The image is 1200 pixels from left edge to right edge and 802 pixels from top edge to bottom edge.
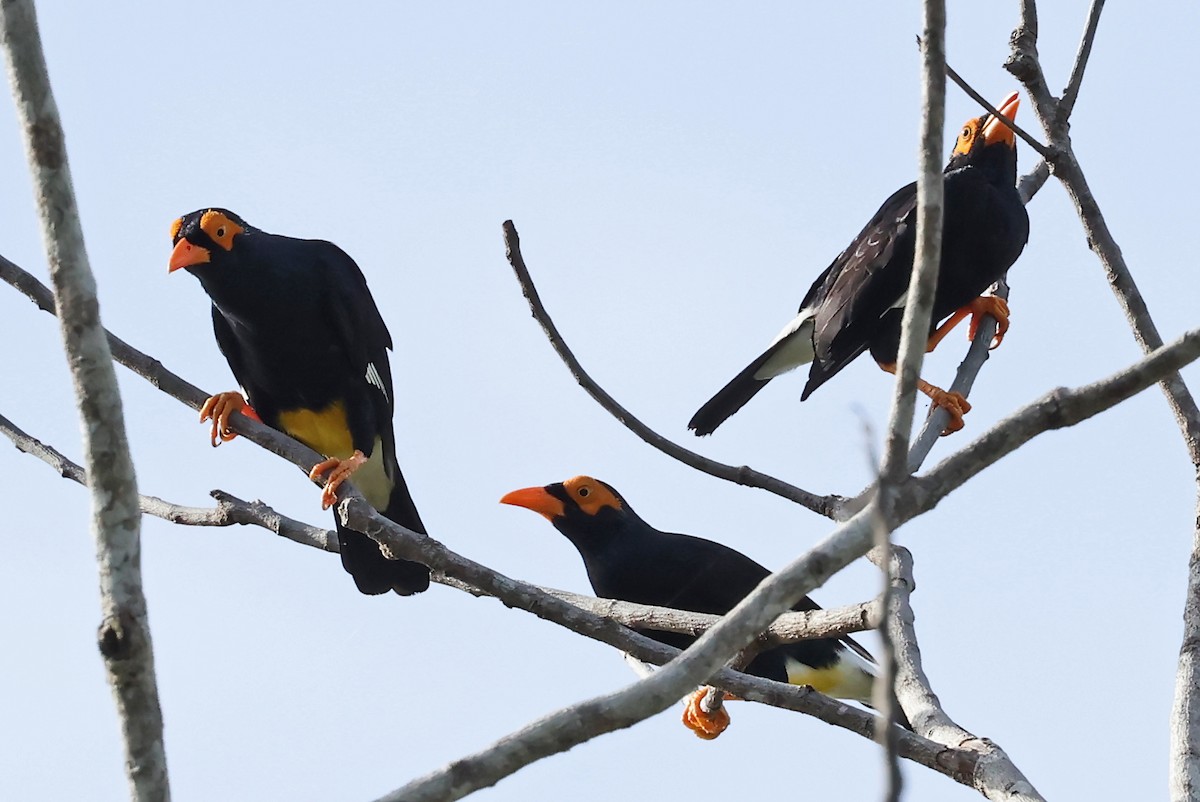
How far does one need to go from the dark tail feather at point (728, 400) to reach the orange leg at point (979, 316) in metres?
0.60

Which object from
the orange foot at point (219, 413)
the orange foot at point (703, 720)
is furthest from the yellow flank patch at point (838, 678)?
the orange foot at point (219, 413)

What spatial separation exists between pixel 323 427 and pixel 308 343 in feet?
0.95

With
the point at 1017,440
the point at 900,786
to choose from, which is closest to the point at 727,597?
the point at 1017,440

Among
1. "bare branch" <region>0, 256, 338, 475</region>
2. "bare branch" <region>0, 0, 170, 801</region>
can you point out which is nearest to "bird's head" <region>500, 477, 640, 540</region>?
"bare branch" <region>0, 256, 338, 475</region>

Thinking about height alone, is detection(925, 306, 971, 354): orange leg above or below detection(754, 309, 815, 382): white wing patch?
below

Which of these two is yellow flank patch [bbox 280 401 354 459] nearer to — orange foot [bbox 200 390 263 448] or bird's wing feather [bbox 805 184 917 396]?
orange foot [bbox 200 390 263 448]

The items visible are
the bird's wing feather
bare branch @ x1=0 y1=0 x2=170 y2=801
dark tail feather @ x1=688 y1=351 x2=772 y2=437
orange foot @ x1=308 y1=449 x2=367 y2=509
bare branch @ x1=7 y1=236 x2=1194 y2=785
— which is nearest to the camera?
bare branch @ x1=0 y1=0 x2=170 y2=801

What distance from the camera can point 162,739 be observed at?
5.79 ft

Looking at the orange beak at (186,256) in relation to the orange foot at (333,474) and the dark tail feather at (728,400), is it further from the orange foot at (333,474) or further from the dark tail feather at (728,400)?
the dark tail feather at (728,400)

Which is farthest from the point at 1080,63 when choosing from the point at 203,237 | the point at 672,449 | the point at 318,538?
the point at 203,237

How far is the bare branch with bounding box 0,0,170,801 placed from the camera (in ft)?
5.71

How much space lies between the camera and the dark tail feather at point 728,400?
5219 mm

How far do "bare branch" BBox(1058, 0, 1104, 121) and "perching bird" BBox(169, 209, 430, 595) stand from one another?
2219 millimetres

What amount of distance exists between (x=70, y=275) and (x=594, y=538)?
3.68 m
